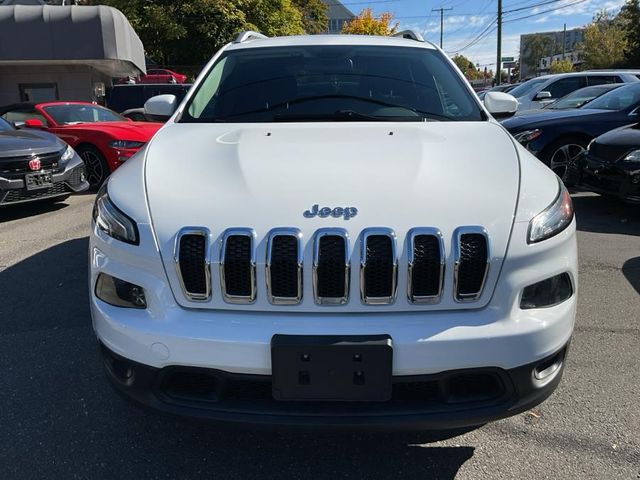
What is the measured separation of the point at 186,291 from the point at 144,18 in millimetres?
26328

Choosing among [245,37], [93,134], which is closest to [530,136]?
[245,37]

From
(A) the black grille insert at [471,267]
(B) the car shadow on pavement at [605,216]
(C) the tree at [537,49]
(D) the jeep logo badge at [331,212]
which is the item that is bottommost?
(C) the tree at [537,49]

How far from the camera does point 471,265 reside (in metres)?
1.95

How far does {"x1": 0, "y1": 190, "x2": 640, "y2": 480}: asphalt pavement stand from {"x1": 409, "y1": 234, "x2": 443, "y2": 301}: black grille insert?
0.55m

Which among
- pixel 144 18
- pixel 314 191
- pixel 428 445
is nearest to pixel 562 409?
pixel 428 445

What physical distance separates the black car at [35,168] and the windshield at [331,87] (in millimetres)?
3964

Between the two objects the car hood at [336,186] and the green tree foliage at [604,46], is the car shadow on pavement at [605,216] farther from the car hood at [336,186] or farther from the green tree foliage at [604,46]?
the green tree foliage at [604,46]

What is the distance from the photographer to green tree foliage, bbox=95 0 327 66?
2462 cm

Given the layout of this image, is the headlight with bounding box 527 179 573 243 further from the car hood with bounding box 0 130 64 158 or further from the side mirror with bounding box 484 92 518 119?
the car hood with bounding box 0 130 64 158

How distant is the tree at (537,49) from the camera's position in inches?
3915

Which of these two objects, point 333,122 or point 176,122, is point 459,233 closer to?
point 333,122

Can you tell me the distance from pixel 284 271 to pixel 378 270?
12.7 inches

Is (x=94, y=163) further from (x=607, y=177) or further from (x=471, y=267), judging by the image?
(x=471, y=267)

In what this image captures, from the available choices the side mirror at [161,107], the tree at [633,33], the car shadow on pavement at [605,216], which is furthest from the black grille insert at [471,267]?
the tree at [633,33]
